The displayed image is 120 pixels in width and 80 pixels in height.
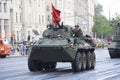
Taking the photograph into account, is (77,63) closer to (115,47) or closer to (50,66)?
(50,66)

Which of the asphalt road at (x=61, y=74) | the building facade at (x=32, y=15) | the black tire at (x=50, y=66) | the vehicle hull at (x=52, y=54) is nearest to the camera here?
the asphalt road at (x=61, y=74)

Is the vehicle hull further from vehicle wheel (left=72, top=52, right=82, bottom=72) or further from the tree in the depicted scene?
the tree

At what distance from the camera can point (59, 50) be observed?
22.3 m

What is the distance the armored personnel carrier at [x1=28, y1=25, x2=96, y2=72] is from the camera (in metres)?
22.4

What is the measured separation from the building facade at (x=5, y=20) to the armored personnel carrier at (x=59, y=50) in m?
42.6

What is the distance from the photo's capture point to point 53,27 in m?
23.8

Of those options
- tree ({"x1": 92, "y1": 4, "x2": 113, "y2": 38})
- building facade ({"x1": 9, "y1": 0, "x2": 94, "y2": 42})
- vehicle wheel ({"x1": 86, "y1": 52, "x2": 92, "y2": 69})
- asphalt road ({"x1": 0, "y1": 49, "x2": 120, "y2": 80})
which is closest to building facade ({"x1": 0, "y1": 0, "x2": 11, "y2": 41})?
building facade ({"x1": 9, "y1": 0, "x2": 94, "y2": 42})

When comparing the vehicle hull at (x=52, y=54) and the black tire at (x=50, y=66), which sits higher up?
the vehicle hull at (x=52, y=54)

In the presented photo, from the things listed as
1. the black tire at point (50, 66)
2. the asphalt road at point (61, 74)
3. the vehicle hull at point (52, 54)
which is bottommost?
the asphalt road at point (61, 74)

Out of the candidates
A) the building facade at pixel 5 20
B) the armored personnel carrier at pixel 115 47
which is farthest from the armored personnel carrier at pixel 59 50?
the building facade at pixel 5 20

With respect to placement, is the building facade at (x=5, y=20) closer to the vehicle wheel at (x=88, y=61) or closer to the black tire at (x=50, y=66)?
the black tire at (x=50, y=66)

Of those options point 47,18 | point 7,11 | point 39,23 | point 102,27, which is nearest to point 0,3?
point 7,11

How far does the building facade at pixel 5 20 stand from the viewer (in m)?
66.1

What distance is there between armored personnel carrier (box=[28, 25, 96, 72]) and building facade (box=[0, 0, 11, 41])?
1676 inches
